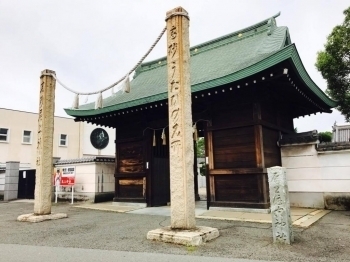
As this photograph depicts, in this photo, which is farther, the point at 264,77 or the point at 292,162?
the point at 292,162

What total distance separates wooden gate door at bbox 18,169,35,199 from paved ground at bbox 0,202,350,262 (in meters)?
8.62

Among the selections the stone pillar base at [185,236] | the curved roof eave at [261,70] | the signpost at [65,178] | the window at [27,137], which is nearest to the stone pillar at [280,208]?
the stone pillar base at [185,236]

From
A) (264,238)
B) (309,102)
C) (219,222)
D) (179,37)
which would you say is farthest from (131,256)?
(309,102)

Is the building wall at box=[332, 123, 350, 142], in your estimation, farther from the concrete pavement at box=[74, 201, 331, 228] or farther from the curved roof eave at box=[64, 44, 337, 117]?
the concrete pavement at box=[74, 201, 331, 228]

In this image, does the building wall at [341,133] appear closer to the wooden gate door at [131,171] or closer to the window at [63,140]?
the wooden gate door at [131,171]

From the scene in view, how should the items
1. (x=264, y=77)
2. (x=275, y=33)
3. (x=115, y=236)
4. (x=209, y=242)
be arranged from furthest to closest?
(x=275, y=33) < (x=264, y=77) < (x=115, y=236) < (x=209, y=242)

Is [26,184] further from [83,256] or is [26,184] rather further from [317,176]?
[317,176]

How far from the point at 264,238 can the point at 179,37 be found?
4.27m

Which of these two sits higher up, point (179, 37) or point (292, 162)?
point (179, 37)

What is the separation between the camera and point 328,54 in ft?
44.9

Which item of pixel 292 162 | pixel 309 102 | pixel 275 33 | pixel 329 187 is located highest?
pixel 275 33

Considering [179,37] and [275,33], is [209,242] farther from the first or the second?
[275,33]

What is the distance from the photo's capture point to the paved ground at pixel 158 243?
415 cm

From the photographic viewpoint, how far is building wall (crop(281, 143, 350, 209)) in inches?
333
